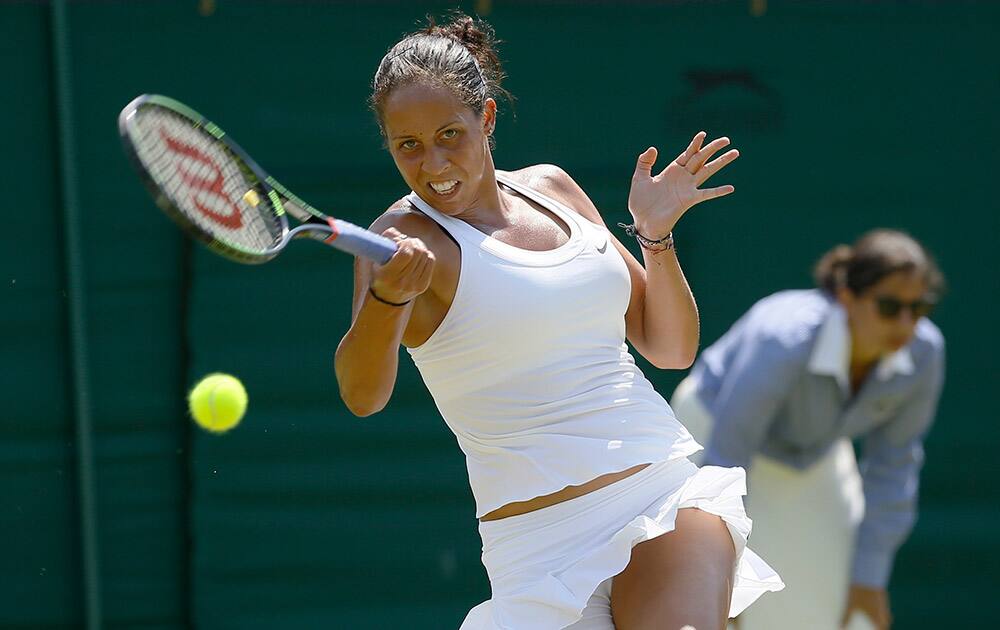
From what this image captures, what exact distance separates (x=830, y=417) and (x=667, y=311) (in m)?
1.30

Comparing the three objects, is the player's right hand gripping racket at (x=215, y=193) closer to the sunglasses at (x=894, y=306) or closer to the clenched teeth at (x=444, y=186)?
the clenched teeth at (x=444, y=186)

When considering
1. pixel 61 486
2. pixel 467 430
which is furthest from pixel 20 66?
pixel 467 430

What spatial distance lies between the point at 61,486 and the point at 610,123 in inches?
83.7

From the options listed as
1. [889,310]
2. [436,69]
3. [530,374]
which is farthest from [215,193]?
[889,310]

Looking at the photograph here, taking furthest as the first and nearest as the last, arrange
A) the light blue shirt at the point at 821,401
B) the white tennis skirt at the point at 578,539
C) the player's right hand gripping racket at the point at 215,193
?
1. the light blue shirt at the point at 821,401
2. the white tennis skirt at the point at 578,539
3. the player's right hand gripping racket at the point at 215,193

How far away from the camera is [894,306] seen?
12.9 ft

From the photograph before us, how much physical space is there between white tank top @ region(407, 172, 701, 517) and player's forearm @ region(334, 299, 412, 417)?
0.16 meters

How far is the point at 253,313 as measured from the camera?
489 centimetres

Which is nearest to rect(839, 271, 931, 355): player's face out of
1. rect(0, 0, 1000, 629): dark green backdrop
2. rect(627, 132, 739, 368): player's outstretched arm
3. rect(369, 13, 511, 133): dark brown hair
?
rect(0, 0, 1000, 629): dark green backdrop

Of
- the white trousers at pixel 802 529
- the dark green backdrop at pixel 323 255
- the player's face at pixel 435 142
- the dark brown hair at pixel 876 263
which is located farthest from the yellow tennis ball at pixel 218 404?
the player's face at pixel 435 142

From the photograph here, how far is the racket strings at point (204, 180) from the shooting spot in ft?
7.30

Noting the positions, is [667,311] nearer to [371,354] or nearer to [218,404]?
[371,354]

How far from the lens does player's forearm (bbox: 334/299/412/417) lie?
7.52ft

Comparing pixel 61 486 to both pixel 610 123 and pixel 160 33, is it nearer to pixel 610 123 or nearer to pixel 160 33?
pixel 160 33
